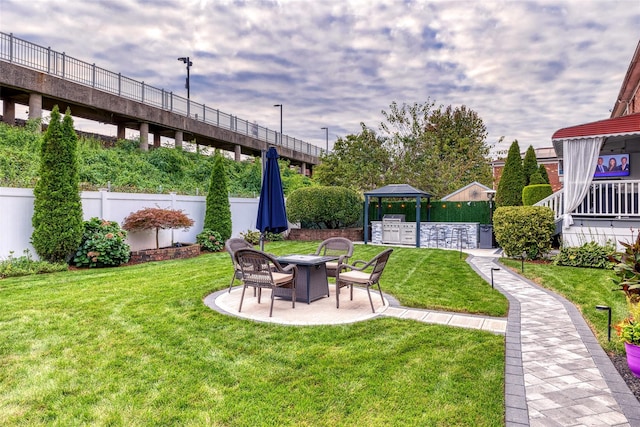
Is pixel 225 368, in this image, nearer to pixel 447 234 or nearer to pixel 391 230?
pixel 391 230

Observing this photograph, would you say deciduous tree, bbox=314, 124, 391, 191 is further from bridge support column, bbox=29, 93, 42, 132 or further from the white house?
bridge support column, bbox=29, 93, 42, 132

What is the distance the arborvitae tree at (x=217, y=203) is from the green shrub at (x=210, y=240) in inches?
9.3

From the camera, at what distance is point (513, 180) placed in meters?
14.0

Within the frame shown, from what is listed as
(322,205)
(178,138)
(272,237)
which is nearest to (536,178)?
(322,205)

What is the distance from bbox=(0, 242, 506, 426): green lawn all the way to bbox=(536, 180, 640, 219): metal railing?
21.0 ft

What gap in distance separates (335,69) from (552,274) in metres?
11.0

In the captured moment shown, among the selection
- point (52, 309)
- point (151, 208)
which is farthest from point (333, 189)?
point (52, 309)

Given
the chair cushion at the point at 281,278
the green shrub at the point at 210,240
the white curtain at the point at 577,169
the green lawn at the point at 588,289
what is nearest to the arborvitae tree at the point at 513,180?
the white curtain at the point at 577,169

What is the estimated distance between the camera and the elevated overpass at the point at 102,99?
483 inches

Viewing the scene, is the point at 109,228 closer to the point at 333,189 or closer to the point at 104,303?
the point at 104,303

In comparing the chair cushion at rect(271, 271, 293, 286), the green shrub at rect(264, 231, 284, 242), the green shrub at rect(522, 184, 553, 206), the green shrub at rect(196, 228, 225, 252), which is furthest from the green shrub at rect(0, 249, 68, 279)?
the green shrub at rect(522, 184, 553, 206)

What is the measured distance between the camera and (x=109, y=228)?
9.16m

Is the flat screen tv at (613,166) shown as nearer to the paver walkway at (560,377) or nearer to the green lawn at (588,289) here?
the green lawn at (588,289)

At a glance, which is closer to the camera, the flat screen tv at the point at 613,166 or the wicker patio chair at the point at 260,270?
the wicker patio chair at the point at 260,270
